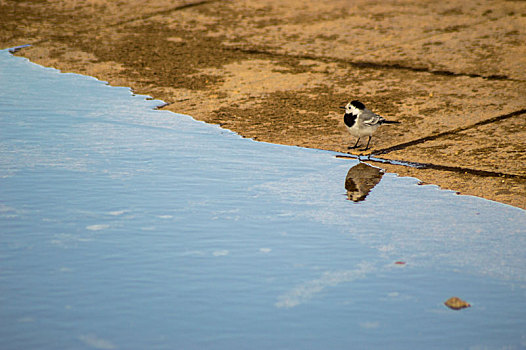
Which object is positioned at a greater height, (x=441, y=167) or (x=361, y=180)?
(x=441, y=167)

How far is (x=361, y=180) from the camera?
12.6 feet

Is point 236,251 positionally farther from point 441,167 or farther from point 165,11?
point 165,11

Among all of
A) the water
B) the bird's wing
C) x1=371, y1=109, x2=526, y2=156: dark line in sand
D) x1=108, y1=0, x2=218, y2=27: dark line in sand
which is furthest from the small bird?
x1=108, y1=0, x2=218, y2=27: dark line in sand

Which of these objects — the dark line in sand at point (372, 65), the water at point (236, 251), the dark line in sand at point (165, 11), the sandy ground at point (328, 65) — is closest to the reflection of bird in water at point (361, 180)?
the water at point (236, 251)

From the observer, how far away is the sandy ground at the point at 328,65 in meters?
4.32

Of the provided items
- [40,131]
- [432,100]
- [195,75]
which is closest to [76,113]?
[40,131]

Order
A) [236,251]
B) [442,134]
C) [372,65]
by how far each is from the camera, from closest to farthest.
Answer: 1. [236,251]
2. [442,134]
3. [372,65]

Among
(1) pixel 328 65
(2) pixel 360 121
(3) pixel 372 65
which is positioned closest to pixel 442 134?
(2) pixel 360 121

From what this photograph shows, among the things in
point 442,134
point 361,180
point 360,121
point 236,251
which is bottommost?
point 236,251

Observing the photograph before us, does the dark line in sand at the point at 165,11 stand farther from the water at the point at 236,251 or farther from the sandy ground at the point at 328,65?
the water at the point at 236,251

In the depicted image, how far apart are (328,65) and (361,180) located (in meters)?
2.33

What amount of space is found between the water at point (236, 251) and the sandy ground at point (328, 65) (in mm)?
466

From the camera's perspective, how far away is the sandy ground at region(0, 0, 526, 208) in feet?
14.2

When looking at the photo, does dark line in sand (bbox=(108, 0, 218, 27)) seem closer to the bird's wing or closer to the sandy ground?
the sandy ground
